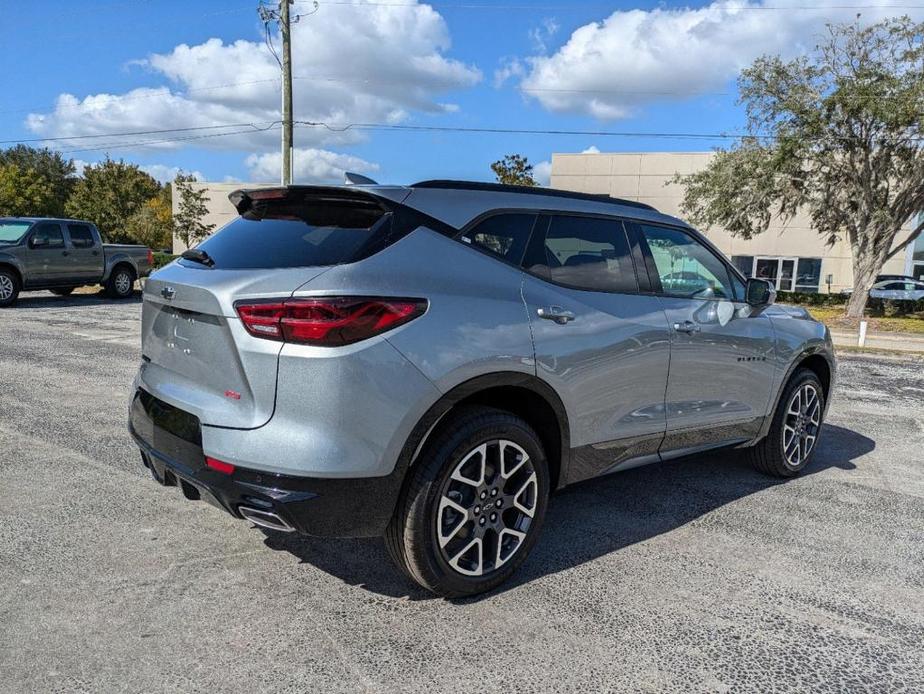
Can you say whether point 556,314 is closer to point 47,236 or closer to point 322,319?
point 322,319

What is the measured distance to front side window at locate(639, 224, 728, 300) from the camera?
13.3ft

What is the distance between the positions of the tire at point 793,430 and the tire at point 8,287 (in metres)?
15.9

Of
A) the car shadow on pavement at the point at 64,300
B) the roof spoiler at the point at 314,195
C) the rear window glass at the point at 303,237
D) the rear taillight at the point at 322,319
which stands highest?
the roof spoiler at the point at 314,195

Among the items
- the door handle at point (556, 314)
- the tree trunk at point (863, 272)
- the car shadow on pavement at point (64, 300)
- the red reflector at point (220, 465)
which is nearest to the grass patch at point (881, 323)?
the tree trunk at point (863, 272)

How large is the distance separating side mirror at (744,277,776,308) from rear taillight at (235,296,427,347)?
2.76 meters

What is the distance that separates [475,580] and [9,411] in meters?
5.07

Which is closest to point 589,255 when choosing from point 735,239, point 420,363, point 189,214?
point 420,363

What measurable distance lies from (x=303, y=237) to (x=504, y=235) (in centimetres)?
92

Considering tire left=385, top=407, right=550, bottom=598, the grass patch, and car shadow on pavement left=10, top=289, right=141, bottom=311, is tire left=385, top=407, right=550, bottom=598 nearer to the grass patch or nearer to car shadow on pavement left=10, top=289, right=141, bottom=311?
car shadow on pavement left=10, top=289, right=141, bottom=311

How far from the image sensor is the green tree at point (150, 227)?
169 feet

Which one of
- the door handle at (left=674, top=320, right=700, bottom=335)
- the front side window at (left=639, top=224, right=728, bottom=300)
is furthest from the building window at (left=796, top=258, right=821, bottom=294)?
the door handle at (left=674, top=320, right=700, bottom=335)

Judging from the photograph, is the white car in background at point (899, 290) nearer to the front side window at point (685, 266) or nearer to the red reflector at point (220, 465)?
the front side window at point (685, 266)

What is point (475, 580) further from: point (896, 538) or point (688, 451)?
point (896, 538)

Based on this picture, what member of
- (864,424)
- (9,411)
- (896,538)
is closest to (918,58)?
(864,424)
